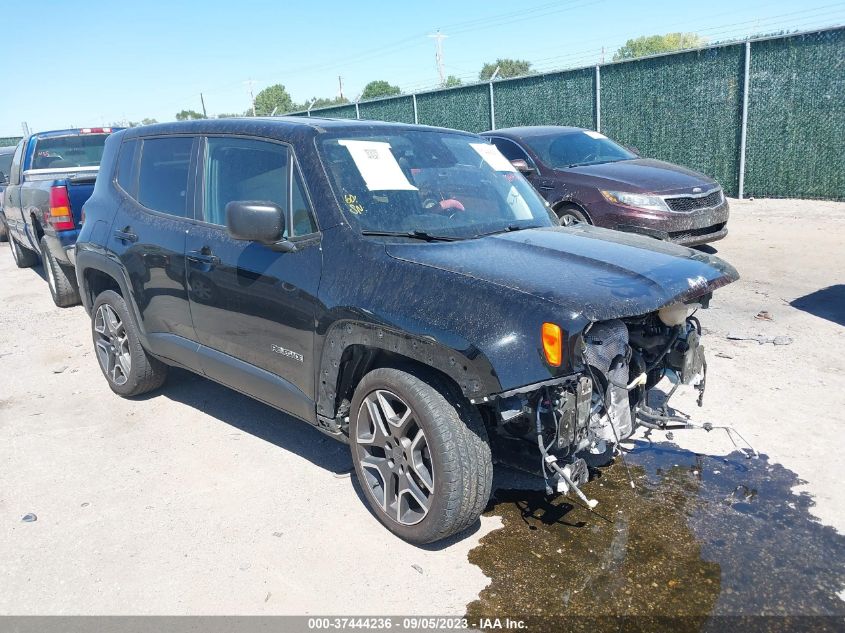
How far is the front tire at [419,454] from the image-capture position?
118 inches

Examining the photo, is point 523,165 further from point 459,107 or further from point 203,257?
point 459,107

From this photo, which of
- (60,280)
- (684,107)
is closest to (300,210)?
(60,280)

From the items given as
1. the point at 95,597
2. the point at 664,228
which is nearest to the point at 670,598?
the point at 95,597

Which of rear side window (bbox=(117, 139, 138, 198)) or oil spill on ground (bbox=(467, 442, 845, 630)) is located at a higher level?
rear side window (bbox=(117, 139, 138, 198))

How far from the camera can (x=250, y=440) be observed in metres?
4.56

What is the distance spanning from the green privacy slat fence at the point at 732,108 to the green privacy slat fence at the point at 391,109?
16.6 feet

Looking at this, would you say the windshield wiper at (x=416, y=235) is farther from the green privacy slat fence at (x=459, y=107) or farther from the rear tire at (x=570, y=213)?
the green privacy slat fence at (x=459, y=107)

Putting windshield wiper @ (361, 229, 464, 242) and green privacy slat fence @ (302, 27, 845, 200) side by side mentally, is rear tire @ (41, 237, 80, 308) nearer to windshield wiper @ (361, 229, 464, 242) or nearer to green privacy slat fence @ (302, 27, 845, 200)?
windshield wiper @ (361, 229, 464, 242)

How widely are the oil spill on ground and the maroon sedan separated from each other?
15.1 ft

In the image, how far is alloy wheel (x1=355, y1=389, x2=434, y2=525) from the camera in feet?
10.4

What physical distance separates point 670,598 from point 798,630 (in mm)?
465

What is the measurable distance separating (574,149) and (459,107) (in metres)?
10.3

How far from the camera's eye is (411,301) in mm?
3053

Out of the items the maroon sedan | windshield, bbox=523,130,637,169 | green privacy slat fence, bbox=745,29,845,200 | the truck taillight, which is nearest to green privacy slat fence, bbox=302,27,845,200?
green privacy slat fence, bbox=745,29,845,200
